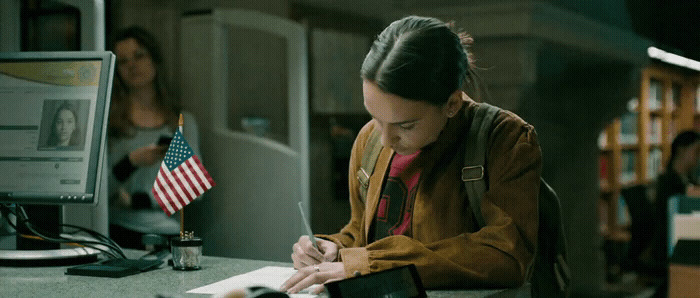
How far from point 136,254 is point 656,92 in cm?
772

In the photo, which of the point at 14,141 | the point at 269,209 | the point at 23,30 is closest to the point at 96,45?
the point at 23,30

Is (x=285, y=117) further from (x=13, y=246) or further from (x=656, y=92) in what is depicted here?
(x=656, y=92)

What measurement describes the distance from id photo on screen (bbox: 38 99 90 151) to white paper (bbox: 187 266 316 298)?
54 centimetres

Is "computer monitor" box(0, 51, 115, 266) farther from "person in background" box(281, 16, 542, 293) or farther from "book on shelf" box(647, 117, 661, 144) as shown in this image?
"book on shelf" box(647, 117, 661, 144)

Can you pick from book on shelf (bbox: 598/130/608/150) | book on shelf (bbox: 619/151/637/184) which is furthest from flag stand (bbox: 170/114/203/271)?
book on shelf (bbox: 619/151/637/184)

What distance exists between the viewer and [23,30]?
2113mm

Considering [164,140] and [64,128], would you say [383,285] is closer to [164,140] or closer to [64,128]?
[64,128]

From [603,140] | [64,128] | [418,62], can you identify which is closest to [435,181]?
[418,62]

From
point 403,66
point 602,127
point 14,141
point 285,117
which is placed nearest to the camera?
point 403,66

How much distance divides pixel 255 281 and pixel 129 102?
2.13 meters

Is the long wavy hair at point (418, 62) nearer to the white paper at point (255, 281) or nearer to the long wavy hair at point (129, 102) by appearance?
the white paper at point (255, 281)

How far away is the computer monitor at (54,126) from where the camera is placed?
1.65m

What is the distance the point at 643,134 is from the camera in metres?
7.73

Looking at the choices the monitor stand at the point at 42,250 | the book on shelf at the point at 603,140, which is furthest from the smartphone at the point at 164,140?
the book on shelf at the point at 603,140
